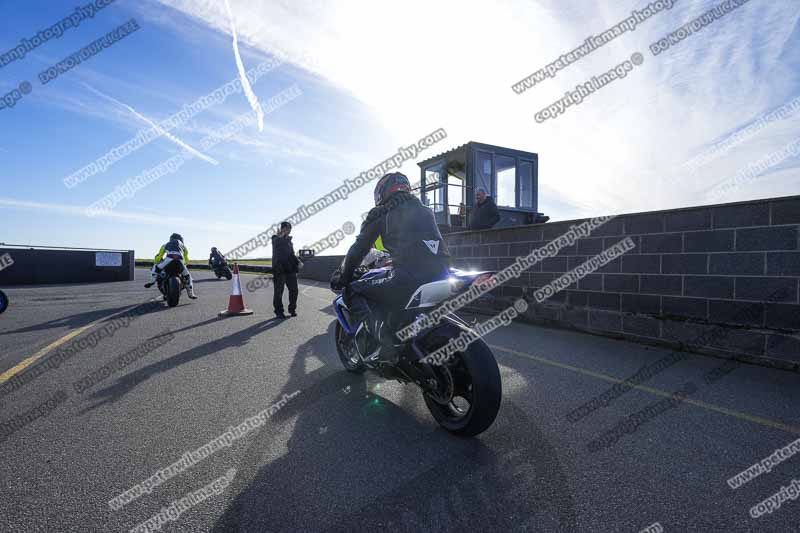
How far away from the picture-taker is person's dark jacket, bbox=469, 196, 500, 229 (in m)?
9.07

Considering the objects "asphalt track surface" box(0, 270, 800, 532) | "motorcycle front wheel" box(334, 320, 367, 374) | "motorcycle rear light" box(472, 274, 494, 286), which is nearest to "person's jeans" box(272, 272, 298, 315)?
"asphalt track surface" box(0, 270, 800, 532)

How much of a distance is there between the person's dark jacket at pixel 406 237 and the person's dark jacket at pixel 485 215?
6.13 metres

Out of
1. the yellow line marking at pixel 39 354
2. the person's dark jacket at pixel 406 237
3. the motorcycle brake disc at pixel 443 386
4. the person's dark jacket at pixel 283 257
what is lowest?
the yellow line marking at pixel 39 354

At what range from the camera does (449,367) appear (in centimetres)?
266

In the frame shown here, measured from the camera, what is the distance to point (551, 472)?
2.17 meters

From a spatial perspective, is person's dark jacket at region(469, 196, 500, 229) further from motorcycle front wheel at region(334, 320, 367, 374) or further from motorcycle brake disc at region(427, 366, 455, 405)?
motorcycle brake disc at region(427, 366, 455, 405)

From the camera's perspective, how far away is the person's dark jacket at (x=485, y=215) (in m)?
9.07

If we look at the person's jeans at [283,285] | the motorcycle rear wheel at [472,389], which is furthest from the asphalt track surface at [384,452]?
the person's jeans at [283,285]

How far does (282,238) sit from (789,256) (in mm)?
8050

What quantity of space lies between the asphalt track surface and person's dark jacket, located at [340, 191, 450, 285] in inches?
47.1

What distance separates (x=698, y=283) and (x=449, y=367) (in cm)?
434

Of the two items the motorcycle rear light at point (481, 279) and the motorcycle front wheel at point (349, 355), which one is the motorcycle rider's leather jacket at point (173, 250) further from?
the motorcycle rear light at point (481, 279)

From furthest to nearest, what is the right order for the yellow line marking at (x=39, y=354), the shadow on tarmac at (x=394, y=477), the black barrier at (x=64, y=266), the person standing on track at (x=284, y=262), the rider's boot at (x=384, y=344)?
the black barrier at (x=64, y=266), the person standing on track at (x=284, y=262), the yellow line marking at (x=39, y=354), the rider's boot at (x=384, y=344), the shadow on tarmac at (x=394, y=477)

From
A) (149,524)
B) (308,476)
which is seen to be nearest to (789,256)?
(308,476)
